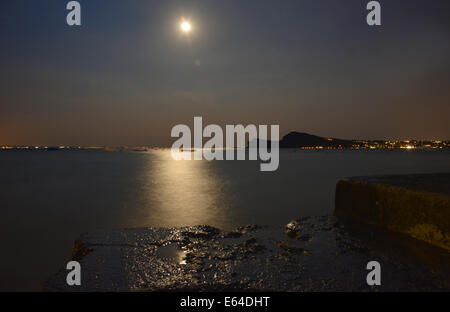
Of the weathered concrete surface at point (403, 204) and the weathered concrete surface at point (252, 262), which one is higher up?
the weathered concrete surface at point (403, 204)

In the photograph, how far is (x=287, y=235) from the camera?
429cm

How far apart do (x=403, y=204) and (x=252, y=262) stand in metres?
2.39

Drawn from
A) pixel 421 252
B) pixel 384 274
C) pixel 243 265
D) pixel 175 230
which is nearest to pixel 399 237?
pixel 421 252

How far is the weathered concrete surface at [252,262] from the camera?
2645mm

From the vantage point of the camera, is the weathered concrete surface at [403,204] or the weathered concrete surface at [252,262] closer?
the weathered concrete surface at [252,262]

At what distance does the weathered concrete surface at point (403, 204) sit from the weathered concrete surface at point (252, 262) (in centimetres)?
25

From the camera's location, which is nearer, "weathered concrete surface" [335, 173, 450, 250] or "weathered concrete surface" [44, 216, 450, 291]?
"weathered concrete surface" [44, 216, 450, 291]

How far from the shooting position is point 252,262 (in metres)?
3.22

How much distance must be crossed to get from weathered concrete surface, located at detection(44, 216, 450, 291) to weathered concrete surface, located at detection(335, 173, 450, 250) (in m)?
0.25

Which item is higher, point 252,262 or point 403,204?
point 403,204

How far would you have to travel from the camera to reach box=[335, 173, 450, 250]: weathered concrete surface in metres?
3.42

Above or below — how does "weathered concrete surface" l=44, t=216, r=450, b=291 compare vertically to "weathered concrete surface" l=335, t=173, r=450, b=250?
below
